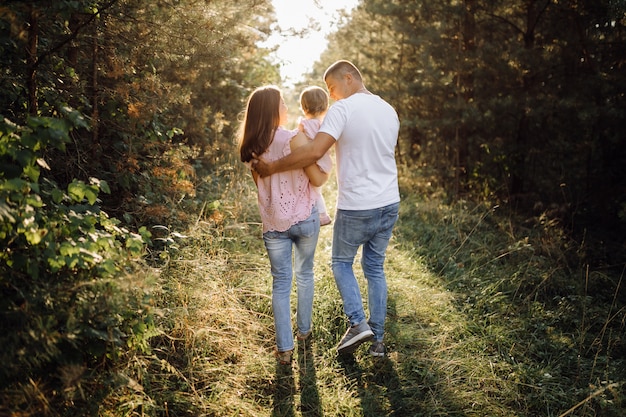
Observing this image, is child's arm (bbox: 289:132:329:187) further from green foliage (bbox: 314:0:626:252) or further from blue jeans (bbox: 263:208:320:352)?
green foliage (bbox: 314:0:626:252)

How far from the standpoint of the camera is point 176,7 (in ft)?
12.7

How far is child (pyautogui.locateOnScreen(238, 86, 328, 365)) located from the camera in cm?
324

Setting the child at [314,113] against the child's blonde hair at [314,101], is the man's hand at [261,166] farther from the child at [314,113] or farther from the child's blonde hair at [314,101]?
the child's blonde hair at [314,101]

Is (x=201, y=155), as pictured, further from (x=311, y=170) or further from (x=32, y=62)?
(x=311, y=170)

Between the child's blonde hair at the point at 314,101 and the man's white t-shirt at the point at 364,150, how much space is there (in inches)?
5.4

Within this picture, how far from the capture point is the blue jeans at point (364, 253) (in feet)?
11.2

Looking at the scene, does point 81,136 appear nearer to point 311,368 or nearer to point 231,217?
point 231,217

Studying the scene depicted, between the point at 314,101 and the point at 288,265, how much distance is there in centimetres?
118

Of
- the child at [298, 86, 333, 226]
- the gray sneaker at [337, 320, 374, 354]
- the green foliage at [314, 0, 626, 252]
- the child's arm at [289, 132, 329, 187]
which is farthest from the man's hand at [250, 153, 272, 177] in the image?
the green foliage at [314, 0, 626, 252]

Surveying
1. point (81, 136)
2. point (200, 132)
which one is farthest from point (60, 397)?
point (200, 132)

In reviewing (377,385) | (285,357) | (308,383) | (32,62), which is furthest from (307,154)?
(32,62)

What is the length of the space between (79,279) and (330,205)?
210 inches

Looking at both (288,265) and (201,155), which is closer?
(288,265)

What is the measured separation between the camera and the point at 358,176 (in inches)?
131
